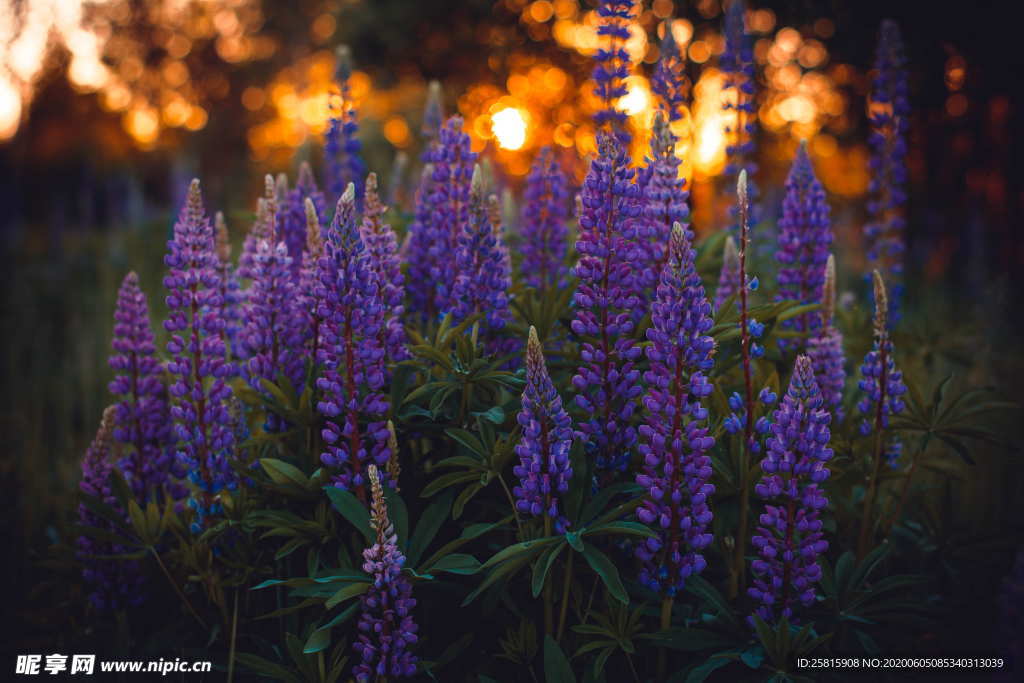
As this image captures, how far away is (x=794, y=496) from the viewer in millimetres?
1938

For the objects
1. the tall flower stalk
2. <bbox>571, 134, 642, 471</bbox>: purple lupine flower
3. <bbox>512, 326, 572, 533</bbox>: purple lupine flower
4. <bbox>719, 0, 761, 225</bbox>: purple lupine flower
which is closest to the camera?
<bbox>512, 326, 572, 533</bbox>: purple lupine flower

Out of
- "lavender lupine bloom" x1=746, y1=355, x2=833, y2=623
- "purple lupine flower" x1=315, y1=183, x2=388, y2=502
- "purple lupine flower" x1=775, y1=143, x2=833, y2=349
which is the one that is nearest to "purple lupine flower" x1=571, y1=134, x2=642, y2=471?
"lavender lupine bloom" x1=746, y1=355, x2=833, y2=623

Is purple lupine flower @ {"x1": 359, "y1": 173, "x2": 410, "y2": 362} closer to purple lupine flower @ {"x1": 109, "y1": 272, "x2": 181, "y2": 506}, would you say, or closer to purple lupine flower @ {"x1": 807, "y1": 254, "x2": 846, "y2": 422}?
purple lupine flower @ {"x1": 109, "y1": 272, "x2": 181, "y2": 506}

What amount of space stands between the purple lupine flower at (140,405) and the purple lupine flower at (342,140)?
36.2 inches

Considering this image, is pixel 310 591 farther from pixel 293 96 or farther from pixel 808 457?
pixel 293 96

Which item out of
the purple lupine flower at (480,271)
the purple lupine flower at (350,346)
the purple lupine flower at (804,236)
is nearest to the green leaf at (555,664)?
the purple lupine flower at (350,346)

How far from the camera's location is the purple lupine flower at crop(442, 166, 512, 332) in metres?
2.29

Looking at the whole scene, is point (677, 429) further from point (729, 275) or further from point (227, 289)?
point (227, 289)

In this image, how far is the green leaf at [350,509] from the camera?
196 cm

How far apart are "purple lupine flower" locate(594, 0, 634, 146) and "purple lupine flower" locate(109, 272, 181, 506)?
→ 170 centimetres

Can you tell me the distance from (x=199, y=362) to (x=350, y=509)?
30.2 inches

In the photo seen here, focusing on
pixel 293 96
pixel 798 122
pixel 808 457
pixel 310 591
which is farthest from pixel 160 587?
pixel 293 96

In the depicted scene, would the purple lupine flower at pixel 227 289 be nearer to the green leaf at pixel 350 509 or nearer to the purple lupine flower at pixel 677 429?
the green leaf at pixel 350 509

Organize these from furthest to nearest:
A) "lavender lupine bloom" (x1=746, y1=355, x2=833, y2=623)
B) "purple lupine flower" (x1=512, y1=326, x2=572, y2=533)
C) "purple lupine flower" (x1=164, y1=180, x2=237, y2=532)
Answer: "purple lupine flower" (x1=164, y1=180, x2=237, y2=532) → "lavender lupine bloom" (x1=746, y1=355, x2=833, y2=623) → "purple lupine flower" (x1=512, y1=326, x2=572, y2=533)
